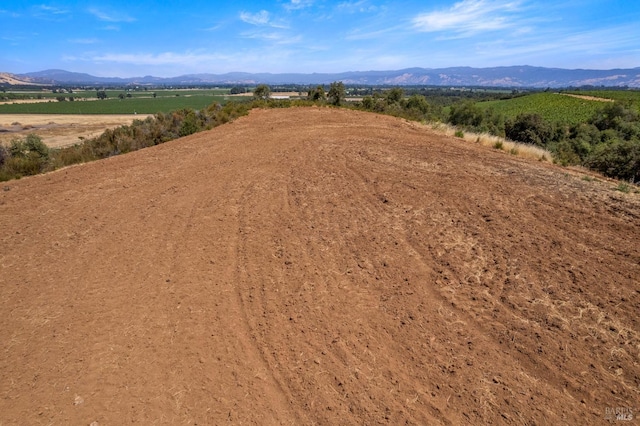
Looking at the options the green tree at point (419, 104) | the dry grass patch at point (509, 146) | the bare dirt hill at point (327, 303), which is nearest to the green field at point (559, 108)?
the green tree at point (419, 104)

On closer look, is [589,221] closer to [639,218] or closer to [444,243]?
[639,218]

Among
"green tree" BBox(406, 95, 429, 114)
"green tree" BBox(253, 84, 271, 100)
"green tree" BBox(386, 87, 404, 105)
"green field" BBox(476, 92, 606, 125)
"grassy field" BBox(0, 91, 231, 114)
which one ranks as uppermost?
"green tree" BBox(253, 84, 271, 100)

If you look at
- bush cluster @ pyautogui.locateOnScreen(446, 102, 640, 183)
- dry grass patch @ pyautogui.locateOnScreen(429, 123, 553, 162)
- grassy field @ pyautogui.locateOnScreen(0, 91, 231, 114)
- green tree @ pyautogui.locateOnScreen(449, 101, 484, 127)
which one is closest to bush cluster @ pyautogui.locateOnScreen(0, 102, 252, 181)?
dry grass patch @ pyautogui.locateOnScreen(429, 123, 553, 162)

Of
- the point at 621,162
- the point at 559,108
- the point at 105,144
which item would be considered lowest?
the point at 559,108

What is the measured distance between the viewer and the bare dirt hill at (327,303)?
10.8 feet

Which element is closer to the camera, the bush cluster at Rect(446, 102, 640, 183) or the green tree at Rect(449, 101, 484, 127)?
the bush cluster at Rect(446, 102, 640, 183)

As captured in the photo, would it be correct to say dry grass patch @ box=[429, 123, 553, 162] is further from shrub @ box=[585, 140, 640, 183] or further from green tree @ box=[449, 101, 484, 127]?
green tree @ box=[449, 101, 484, 127]

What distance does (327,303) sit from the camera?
15.0ft

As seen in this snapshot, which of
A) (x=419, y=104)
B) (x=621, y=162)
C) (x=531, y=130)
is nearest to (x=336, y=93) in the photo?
(x=419, y=104)

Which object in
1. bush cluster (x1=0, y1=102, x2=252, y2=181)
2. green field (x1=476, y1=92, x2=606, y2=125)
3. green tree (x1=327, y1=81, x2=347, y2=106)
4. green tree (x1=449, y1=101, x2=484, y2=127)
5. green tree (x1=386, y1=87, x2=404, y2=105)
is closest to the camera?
bush cluster (x1=0, y1=102, x2=252, y2=181)

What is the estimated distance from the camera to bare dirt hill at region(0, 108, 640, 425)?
3.29 m

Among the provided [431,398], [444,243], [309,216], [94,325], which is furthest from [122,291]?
[444,243]

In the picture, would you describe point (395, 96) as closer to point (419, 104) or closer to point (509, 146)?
point (419, 104)

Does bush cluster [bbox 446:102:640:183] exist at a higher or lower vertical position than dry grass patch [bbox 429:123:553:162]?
lower
